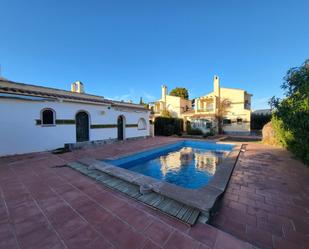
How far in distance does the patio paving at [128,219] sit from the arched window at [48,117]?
17.9ft

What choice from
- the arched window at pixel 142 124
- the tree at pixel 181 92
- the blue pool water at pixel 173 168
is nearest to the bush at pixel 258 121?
the tree at pixel 181 92

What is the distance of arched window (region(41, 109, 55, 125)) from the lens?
30.3 feet

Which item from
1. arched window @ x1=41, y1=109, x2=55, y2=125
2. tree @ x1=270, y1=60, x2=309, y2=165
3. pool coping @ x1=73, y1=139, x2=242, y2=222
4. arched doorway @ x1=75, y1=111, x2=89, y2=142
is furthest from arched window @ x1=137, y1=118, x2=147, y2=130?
tree @ x1=270, y1=60, x2=309, y2=165

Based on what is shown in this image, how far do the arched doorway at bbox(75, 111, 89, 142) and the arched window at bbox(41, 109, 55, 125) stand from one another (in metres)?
1.63

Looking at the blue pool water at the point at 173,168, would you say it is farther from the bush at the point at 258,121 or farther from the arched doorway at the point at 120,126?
the bush at the point at 258,121

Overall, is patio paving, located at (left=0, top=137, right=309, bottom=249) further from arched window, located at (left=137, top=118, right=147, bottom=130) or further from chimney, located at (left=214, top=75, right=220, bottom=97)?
chimney, located at (left=214, top=75, right=220, bottom=97)

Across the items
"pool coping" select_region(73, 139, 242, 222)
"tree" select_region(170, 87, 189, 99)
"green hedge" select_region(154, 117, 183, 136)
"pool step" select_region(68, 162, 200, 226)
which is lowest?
"pool step" select_region(68, 162, 200, 226)

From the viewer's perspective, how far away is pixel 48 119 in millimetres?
9492

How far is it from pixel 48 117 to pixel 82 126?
2.43m

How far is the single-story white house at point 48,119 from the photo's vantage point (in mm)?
7953

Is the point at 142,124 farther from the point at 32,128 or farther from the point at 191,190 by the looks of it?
the point at 191,190

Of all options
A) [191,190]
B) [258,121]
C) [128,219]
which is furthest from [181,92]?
[128,219]

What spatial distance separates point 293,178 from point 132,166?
7.15 meters

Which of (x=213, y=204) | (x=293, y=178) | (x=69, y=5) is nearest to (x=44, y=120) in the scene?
(x=69, y=5)
